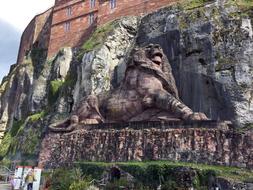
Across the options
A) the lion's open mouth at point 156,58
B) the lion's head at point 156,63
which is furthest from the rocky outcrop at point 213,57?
the lion's open mouth at point 156,58

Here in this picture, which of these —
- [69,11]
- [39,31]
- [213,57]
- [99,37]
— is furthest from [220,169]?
[39,31]

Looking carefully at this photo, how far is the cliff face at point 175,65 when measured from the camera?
1775cm

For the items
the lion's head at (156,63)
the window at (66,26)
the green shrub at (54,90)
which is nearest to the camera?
the lion's head at (156,63)

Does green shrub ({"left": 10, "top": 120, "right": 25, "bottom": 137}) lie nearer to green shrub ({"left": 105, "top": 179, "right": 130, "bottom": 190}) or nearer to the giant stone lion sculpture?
the giant stone lion sculpture

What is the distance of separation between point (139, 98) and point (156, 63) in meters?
1.98

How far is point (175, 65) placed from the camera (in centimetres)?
2047

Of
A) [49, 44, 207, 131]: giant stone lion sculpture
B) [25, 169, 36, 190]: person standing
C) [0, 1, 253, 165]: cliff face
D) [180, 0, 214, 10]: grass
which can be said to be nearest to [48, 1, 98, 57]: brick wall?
[0, 1, 253, 165]: cliff face

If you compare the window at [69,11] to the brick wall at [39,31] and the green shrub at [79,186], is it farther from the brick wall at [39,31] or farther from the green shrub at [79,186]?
the green shrub at [79,186]

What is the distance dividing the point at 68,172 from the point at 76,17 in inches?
923

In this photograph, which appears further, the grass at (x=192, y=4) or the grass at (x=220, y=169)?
the grass at (x=192, y=4)

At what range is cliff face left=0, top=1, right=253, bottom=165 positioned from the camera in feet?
58.2

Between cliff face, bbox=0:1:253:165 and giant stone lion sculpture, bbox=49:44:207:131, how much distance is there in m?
2.23

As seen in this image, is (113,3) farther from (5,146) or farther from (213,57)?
(5,146)

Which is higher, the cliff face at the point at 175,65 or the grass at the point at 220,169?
the cliff face at the point at 175,65
